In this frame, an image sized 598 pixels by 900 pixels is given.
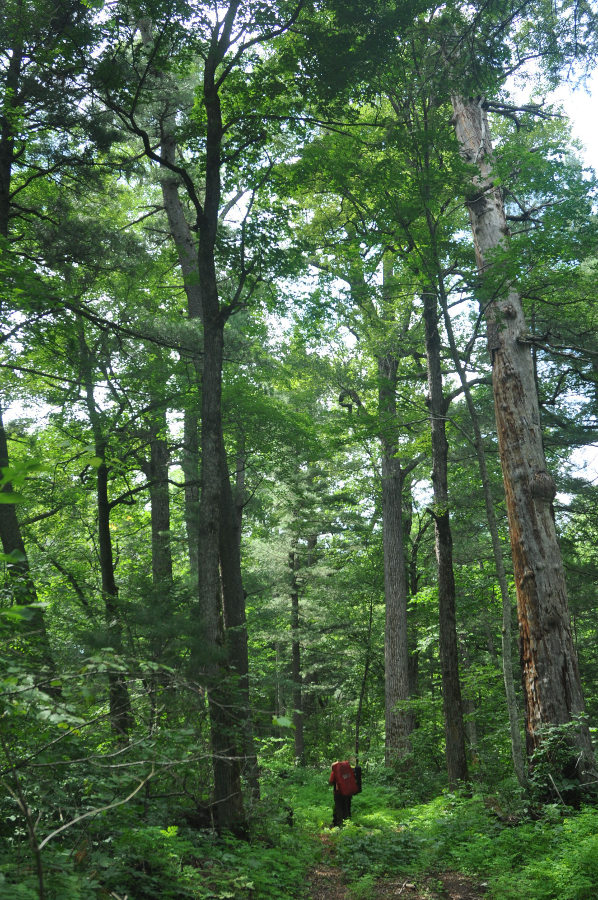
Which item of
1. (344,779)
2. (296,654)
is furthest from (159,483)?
(296,654)

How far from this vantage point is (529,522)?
7852mm

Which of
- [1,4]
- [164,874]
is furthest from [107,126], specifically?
[164,874]

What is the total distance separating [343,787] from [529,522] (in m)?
5.34

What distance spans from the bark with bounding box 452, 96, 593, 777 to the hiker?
3417 millimetres

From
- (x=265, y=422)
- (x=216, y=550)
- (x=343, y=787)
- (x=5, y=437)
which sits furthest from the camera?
(x=265, y=422)

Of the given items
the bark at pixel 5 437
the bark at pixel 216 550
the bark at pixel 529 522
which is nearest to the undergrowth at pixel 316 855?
the bark at pixel 216 550

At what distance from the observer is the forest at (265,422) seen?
182 inches

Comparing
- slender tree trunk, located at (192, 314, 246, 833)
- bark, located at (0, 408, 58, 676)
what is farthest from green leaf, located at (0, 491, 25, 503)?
bark, located at (0, 408, 58, 676)

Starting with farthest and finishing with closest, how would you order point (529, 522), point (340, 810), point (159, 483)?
1. point (159, 483)
2. point (340, 810)
3. point (529, 522)

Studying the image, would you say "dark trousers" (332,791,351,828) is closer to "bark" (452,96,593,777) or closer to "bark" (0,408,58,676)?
"bark" (452,96,593,777)

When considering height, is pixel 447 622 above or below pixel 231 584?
below

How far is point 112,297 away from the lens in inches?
442

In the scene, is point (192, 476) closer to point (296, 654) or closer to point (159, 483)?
point (159, 483)

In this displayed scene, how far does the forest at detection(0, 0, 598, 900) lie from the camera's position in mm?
4613
